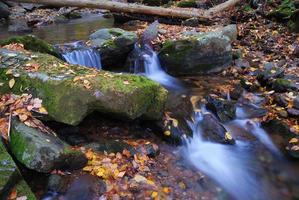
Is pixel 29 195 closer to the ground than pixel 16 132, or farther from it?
closer to the ground

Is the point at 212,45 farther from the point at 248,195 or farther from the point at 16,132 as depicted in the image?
the point at 16,132

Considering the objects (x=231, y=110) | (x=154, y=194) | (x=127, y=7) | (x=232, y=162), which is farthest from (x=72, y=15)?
(x=154, y=194)

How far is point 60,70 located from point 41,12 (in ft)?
48.1

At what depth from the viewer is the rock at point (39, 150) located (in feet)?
14.6

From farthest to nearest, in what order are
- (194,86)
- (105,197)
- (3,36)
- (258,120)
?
(3,36) → (194,86) → (258,120) → (105,197)

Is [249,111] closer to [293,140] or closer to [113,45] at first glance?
[293,140]

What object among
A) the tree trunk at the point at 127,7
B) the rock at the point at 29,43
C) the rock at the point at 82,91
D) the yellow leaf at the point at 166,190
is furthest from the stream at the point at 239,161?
the tree trunk at the point at 127,7

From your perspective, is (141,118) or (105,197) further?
(141,118)

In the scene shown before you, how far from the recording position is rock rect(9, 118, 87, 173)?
14.6ft

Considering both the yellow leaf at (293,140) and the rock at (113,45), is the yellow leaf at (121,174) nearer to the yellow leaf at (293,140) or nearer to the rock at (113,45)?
the yellow leaf at (293,140)

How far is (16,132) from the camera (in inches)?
184

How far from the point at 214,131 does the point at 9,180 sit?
3725 mm

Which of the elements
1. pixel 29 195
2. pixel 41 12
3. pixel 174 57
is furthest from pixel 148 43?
pixel 41 12

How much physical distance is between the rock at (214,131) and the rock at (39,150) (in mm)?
2537
